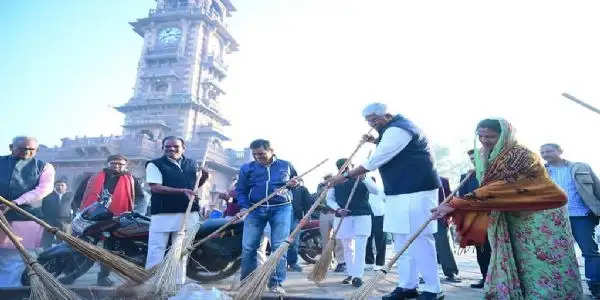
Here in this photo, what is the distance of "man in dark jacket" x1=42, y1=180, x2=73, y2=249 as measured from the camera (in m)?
7.70

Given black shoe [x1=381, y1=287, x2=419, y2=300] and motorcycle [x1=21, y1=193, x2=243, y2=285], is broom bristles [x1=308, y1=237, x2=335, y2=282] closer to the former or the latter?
motorcycle [x1=21, y1=193, x2=243, y2=285]

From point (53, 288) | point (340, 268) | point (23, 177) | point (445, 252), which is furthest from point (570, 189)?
point (23, 177)

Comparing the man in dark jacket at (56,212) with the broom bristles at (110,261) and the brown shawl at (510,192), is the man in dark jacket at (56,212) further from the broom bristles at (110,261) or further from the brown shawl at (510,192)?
the brown shawl at (510,192)

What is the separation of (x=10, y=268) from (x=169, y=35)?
113ft

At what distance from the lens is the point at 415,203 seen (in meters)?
3.04

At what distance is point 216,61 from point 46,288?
35.9 m

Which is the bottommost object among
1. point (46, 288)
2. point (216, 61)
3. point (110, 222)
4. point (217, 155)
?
point (46, 288)

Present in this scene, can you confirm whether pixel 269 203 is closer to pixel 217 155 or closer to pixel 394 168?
pixel 394 168

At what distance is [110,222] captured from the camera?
4.09 m

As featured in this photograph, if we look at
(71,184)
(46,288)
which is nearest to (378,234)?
(46,288)

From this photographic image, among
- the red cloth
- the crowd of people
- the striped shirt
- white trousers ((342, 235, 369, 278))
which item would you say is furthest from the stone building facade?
the striped shirt

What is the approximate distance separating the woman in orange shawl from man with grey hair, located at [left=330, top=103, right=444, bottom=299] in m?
0.35

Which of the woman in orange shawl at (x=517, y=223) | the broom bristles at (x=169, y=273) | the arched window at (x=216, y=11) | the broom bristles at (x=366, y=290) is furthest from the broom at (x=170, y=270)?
the arched window at (x=216, y=11)

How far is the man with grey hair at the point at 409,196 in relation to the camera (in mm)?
2953
